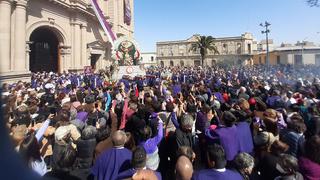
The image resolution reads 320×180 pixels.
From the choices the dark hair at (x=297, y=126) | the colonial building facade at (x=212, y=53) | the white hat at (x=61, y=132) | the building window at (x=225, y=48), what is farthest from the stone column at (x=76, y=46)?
the building window at (x=225, y=48)

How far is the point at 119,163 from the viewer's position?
3561 millimetres

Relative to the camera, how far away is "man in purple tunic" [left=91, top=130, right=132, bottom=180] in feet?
11.6

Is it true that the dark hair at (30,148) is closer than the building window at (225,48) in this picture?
Yes

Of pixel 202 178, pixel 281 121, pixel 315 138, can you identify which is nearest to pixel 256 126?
pixel 281 121

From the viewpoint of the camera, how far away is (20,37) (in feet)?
69.9

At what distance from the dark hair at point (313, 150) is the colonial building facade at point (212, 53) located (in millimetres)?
84826

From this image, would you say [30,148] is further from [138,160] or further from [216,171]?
[216,171]

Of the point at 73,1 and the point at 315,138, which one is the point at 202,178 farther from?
the point at 73,1

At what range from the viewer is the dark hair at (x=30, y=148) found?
351 cm

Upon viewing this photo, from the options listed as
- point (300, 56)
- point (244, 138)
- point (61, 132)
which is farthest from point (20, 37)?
point (300, 56)

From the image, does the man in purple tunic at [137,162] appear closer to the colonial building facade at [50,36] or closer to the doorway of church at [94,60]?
the colonial building facade at [50,36]

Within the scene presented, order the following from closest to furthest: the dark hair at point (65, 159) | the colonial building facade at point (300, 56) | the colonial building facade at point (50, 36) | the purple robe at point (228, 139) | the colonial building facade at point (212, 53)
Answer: the dark hair at point (65, 159) < the purple robe at point (228, 139) < the colonial building facade at point (50, 36) < the colonial building facade at point (300, 56) < the colonial building facade at point (212, 53)

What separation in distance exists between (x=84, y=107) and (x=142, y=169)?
13.0 feet

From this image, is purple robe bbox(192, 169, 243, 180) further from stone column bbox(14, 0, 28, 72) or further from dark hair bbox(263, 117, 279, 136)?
stone column bbox(14, 0, 28, 72)
